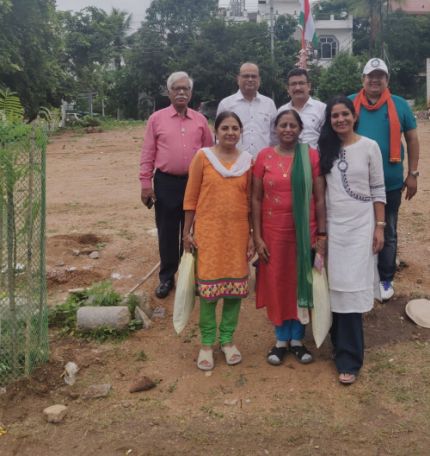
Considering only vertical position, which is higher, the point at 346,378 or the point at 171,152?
the point at 171,152

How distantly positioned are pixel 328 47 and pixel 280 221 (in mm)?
38714

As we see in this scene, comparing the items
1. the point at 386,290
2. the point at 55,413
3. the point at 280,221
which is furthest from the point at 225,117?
the point at 386,290

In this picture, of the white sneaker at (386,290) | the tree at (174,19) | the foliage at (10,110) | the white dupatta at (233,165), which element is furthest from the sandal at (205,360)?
the tree at (174,19)

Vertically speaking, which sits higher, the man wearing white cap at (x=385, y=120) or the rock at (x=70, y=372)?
the man wearing white cap at (x=385, y=120)

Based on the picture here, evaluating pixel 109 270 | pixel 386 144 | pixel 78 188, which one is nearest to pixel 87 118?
pixel 78 188

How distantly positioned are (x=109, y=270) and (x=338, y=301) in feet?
9.67

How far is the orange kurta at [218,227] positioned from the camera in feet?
11.3

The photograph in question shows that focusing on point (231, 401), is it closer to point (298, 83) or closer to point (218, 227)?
point (218, 227)

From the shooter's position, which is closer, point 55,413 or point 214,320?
point 55,413

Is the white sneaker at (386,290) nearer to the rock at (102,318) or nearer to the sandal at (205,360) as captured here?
the sandal at (205,360)

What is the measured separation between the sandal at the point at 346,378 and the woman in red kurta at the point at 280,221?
0.28 meters

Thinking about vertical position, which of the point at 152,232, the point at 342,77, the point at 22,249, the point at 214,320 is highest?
the point at 342,77

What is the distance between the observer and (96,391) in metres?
3.33

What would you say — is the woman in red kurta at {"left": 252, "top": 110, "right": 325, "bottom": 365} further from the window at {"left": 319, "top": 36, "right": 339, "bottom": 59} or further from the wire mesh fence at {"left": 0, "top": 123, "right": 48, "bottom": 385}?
the window at {"left": 319, "top": 36, "right": 339, "bottom": 59}
